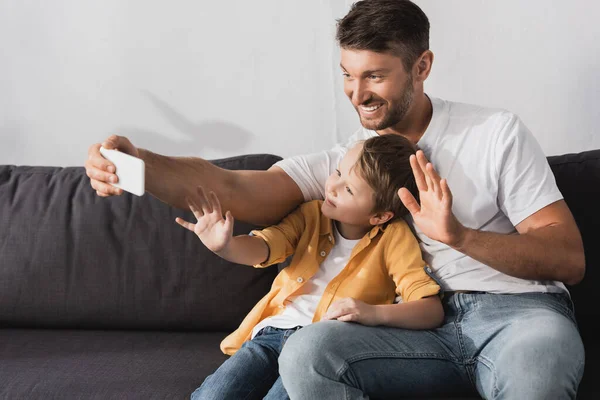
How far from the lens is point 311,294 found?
75.9 inches

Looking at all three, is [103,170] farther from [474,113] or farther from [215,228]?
[474,113]

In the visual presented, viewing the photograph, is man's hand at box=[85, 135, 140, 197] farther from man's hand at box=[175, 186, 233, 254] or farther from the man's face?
the man's face

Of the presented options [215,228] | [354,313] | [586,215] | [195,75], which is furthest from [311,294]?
[195,75]

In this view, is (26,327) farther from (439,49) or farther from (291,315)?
(439,49)

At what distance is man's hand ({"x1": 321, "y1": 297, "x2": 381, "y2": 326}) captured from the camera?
67.6 inches

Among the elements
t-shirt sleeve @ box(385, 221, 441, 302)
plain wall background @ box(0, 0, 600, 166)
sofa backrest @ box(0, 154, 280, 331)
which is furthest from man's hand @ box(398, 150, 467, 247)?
plain wall background @ box(0, 0, 600, 166)

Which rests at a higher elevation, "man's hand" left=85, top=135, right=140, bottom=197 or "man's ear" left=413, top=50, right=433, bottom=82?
"man's ear" left=413, top=50, right=433, bottom=82

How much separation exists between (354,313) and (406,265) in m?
0.21

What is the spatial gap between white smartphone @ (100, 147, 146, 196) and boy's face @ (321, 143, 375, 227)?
1.62 ft

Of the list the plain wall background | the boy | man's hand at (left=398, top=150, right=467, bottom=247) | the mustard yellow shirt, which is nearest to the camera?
man's hand at (left=398, top=150, right=467, bottom=247)

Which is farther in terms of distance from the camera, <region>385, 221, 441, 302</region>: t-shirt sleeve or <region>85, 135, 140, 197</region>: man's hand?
<region>385, 221, 441, 302</region>: t-shirt sleeve

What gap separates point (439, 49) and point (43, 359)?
1.50m

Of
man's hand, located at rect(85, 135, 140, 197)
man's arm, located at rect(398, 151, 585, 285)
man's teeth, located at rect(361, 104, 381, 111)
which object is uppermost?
man's teeth, located at rect(361, 104, 381, 111)

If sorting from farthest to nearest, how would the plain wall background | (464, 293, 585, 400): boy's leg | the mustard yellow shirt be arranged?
the plain wall background
the mustard yellow shirt
(464, 293, 585, 400): boy's leg
